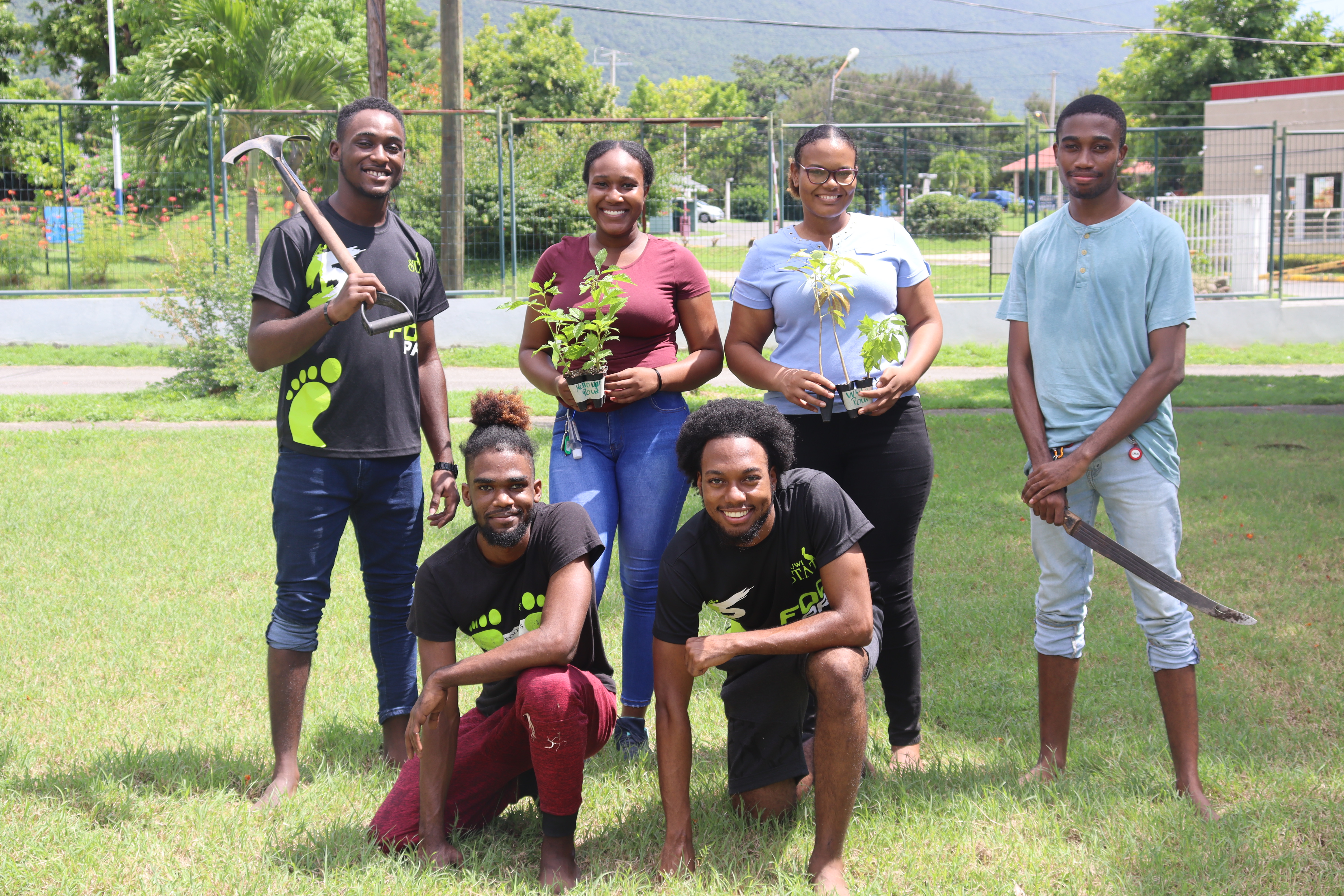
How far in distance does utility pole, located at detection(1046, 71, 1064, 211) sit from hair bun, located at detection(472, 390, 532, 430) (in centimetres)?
196

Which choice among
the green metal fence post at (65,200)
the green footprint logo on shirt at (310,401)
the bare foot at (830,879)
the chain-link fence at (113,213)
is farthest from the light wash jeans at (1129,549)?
the green metal fence post at (65,200)

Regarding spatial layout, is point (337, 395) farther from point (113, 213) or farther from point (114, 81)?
point (114, 81)

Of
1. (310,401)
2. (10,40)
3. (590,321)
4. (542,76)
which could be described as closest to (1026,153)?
(590,321)

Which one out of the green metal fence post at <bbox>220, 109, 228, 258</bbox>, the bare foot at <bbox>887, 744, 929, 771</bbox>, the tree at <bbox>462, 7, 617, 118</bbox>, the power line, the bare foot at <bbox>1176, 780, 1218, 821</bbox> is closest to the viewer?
the bare foot at <bbox>1176, 780, 1218, 821</bbox>

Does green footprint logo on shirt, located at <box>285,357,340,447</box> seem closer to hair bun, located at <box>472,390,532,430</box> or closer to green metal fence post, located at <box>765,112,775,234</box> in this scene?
hair bun, located at <box>472,390,532,430</box>

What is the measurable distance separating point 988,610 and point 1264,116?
32921 millimetres

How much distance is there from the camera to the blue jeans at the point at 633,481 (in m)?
4.09

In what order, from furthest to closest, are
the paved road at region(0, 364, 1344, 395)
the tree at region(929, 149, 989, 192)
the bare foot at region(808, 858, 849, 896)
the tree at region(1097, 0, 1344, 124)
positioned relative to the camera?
the tree at region(1097, 0, 1344, 124)
the tree at region(929, 149, 989, 192)
the paved road at region(0, 364, 1344, 395)
the bare foot at region(808, 858, 849, 896)

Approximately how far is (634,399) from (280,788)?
1.78 m

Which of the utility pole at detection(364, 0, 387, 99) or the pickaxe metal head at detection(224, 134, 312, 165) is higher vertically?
the utility pole at detection(364, 0, 387, 99)

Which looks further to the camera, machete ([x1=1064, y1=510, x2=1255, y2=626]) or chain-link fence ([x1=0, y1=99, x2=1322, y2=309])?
chain-link fence ([x1=0, y1=99, x2=1322, y2=309])

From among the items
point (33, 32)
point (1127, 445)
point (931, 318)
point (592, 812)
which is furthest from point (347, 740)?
point (33, 32)

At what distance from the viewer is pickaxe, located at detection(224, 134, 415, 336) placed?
3.58 metres

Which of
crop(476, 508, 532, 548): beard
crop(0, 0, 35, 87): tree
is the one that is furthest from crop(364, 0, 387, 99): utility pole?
crop(0, 0, 35, 87): tree
